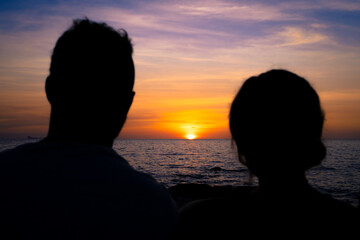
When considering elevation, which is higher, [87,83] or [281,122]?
[87,83]

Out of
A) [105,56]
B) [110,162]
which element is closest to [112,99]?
[105,56]

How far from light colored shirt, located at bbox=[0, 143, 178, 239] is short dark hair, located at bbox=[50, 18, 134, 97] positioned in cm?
48

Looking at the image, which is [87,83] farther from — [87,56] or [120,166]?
[120,166]

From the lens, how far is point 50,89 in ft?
6.09

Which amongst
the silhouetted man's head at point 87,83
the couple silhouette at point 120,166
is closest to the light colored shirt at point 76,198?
the couple silhouette at point 120,166

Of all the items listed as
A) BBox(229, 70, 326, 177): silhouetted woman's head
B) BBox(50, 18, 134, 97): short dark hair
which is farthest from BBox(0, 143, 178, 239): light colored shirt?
BBox(229, 70, 326, 177): silhouetted woman's head

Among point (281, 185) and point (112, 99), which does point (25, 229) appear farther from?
point (281, 185)

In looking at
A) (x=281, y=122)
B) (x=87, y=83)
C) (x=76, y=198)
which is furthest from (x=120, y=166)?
A: (x=281, y=122)

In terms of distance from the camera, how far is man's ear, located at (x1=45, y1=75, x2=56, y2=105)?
1834 mm

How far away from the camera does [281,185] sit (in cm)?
174

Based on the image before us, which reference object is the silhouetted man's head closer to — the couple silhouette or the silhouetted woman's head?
the couple silhouette

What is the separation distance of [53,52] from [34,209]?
1.10 meters

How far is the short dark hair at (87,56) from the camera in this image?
1808 mm

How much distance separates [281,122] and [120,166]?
1.09 metres
